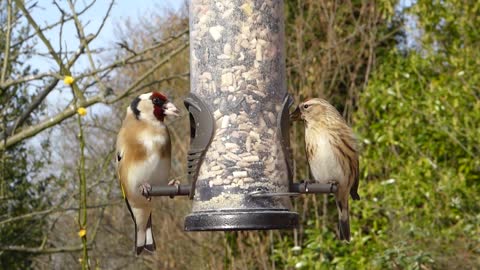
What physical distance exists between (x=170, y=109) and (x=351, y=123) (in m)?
6.88

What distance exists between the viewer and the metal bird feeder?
15.7 feet

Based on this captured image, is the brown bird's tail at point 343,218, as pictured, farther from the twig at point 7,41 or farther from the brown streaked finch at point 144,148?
the twig at point 7,41

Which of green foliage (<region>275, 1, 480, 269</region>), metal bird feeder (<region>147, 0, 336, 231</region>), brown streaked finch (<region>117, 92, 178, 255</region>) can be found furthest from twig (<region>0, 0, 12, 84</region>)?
metal bird feeder (<region>147, 0, 336, 231</region>)

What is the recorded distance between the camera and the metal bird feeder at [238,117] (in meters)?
4.79

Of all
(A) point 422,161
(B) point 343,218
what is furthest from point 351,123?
(B) point 343,218

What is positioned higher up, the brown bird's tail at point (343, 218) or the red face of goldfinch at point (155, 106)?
the red face of goldfinch at point (155, 106)

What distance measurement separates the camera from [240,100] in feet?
16.1

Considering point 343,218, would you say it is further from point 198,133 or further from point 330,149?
point 198,133

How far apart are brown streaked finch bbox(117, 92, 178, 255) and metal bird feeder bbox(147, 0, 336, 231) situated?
0.59 ft

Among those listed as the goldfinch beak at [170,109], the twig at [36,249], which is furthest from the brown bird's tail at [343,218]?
the twig at [36,249]

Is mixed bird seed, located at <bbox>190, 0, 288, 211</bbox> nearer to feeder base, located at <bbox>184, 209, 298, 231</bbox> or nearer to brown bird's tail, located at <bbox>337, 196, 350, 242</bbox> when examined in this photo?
feeder base, located at <bbox>184, 209, 298, 231</bbox>

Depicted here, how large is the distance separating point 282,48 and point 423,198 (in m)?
4.71

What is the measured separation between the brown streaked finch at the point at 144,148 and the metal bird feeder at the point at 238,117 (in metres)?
0.18

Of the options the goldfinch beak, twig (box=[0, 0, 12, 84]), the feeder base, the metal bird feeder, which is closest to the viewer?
the feeder base
